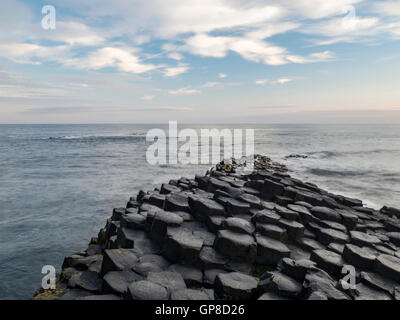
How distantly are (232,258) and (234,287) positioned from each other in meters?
1.23

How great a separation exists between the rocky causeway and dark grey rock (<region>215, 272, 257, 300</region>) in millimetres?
16

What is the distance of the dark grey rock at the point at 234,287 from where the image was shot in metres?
4.97

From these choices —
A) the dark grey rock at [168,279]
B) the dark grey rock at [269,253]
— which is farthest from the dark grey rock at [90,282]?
the dark grey rock at [269,253]

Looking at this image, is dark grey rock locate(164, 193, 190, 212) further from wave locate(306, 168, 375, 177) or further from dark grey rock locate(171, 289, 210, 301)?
wave locate(306, 168, 375, 177)

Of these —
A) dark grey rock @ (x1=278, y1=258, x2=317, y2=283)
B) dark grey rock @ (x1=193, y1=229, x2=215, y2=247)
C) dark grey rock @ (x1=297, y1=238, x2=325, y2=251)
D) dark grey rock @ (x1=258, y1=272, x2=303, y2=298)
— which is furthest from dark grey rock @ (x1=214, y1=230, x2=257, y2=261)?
dark grey rock @ (x1=297, y1=238, x2=325, y2=251)

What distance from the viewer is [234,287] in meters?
5.01

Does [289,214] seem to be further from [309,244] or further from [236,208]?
[236,208]

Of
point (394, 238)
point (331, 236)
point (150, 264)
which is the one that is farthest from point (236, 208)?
point (394, 238)

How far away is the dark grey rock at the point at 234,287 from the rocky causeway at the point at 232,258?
0.02 meters

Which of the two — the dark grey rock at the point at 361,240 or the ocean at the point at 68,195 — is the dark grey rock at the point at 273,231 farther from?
Result: the ocean at the point at 68,195

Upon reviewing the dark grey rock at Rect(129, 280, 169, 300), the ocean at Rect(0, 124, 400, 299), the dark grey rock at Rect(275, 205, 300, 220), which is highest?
the dark grey rock at Rect(275, 205, 300, 220)

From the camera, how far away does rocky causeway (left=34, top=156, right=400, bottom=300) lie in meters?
4.87

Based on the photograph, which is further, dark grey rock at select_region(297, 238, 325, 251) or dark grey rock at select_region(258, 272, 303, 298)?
dark grey rock at select_region(297, 238, 325, 251)
